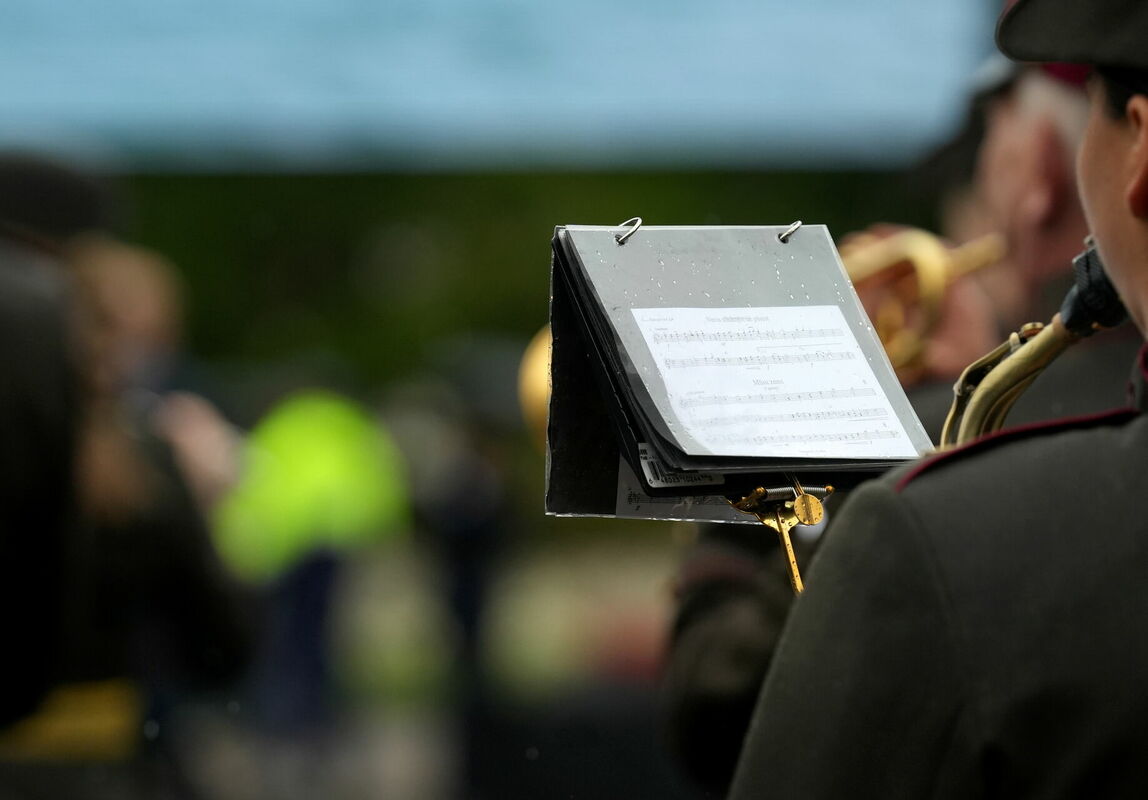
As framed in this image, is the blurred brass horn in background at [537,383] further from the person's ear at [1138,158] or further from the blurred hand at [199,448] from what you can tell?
the blurred hand at [199,448]

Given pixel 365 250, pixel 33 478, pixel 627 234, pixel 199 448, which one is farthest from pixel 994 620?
pixel 365 250

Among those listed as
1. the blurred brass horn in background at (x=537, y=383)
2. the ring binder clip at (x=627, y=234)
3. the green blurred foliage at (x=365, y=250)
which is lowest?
the ring binder clip at (x=627, y=234)

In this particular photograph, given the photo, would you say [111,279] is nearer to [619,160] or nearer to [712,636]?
[712,636]

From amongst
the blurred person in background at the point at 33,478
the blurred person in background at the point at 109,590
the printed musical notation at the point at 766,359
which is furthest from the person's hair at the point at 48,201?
the printed musical notation at the point at 766,359

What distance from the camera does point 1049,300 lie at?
2053mm

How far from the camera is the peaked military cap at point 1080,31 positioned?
3.71 feet

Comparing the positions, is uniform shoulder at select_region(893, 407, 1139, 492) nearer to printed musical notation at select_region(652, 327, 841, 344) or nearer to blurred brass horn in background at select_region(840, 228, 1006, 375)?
printed musical notation at select_region(652, 327, 841, 344)

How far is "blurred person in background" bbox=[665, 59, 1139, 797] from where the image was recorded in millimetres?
2152

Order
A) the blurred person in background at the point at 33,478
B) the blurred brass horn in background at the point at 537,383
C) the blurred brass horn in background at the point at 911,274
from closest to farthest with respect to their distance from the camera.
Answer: the blurred brass horn in background at the point at 537,383
the blurred brass horn in background at the point at 911,274
the blurred person in background at the point at 33,478

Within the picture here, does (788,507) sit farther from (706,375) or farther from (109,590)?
(109,590)

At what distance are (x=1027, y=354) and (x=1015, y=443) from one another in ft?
1.38

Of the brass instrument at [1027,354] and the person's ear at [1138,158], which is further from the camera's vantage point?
the brass instrument at [1027,354]

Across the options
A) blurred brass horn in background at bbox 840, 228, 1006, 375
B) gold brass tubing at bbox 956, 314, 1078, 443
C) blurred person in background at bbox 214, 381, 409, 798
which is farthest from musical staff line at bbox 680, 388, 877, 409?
blurred person in background at bbox 214, 381, 409, 798

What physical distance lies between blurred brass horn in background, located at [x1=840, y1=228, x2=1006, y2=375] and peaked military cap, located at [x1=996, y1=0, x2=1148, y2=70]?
118 centimetres
